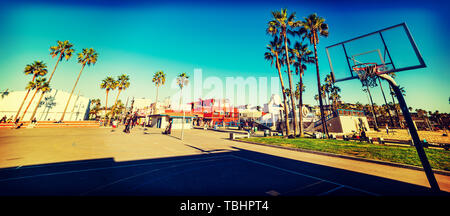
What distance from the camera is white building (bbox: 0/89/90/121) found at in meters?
39.1

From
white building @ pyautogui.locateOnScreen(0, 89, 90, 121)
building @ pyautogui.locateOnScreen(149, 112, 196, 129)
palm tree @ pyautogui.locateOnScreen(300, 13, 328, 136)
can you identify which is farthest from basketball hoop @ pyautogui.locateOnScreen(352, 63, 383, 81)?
white building @ pyautogui.locateOnScreen(0, 89, 90, 121)

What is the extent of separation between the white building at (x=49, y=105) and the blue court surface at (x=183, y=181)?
58.9 metres

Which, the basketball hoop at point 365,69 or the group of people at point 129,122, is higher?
the basketball hoop at point 365,69

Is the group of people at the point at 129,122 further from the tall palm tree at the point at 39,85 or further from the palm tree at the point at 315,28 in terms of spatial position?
the palm tree at the point at 315,28

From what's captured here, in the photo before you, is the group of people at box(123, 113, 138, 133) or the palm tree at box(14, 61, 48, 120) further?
the palm tree at box(14, 61, 48, 120)

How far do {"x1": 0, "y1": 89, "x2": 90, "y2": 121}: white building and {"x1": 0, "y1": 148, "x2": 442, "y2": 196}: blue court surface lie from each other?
58885mm

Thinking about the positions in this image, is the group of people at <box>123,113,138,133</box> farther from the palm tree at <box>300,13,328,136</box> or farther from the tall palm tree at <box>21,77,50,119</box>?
the palm tree at <box>300,13,328,136</box>

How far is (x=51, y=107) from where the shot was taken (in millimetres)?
44281

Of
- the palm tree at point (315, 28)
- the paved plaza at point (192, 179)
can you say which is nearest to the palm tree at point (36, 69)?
the paved plaza at point (192, 179)

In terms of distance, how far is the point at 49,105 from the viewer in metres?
43.9

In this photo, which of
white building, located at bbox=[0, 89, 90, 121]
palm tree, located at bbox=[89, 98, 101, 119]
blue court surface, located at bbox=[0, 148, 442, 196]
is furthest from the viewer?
palm tree, located at bbox=[89, 98, 101, 119]

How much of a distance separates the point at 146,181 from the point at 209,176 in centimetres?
217

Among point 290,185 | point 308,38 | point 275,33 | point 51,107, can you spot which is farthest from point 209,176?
point 51,107

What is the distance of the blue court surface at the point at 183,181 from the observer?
415cm
